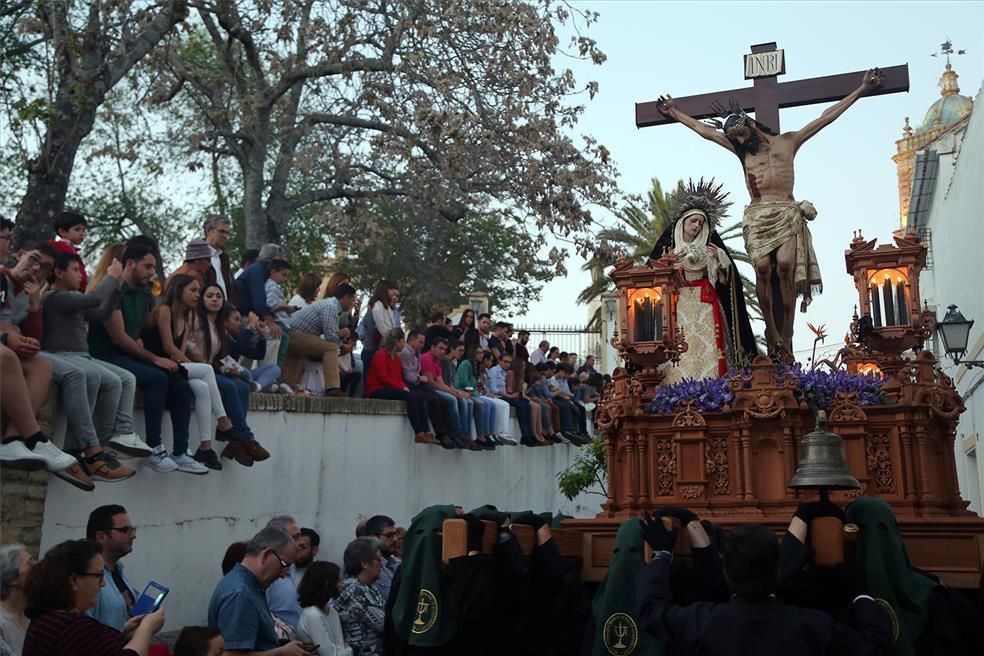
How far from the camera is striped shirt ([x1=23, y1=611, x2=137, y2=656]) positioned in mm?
4316

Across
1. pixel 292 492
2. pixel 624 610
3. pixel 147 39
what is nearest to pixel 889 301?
pixel 624 610

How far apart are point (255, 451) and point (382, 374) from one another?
3236 mm

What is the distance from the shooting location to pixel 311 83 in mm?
16312

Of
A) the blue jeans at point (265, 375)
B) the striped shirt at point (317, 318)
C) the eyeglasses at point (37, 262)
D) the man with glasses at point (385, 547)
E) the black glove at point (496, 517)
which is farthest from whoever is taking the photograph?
the striped shirt at point (317, 318)

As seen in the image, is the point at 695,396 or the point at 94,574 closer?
the point at 94,574

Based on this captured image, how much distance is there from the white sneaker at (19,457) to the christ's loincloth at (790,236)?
5204 millimetres

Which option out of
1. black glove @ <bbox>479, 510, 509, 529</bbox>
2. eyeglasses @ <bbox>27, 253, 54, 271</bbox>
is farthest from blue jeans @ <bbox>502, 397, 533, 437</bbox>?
black glove @ <bbox>479, 510, 509, 529</bbox>

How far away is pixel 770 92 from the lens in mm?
9344

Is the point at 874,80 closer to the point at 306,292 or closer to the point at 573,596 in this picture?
the point at 573,596

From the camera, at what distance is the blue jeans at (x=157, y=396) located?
8586 millimetres

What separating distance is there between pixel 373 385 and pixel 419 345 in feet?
2.83

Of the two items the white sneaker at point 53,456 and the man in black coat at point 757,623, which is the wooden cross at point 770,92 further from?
the man in black coat at point 757,623

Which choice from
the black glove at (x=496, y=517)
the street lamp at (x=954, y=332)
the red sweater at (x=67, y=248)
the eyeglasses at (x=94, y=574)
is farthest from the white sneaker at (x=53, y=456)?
the street lamp at (x=954, y=332)

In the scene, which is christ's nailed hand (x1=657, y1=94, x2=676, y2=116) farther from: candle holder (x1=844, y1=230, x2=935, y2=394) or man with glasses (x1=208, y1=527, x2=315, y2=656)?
man with glasses (x1=208, y1=527, x2=315, y2=656)
